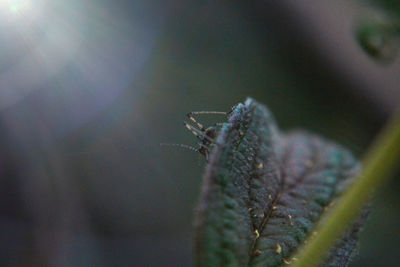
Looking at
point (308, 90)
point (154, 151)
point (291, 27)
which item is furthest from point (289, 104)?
point (154, 151)

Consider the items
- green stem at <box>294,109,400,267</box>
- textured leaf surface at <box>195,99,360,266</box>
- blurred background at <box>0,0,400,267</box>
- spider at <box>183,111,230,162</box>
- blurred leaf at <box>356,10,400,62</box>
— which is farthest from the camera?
blurred background at <box>0,0,400,267</box>

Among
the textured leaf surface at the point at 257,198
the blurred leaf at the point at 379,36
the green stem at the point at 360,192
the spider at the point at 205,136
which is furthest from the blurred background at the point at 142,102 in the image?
the green stem at the point at 360,192

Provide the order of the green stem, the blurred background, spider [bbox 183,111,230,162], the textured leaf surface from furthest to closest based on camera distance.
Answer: the blurred background, spider [bbox 183,111,230,162], the textured leaf surface, the green stem

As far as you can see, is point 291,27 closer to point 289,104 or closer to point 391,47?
point 289,104

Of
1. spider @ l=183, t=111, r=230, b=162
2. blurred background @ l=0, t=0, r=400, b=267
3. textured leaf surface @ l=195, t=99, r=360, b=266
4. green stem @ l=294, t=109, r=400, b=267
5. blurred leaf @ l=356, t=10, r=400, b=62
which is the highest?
blurred background @ l=0, t=0, r=400, b=267

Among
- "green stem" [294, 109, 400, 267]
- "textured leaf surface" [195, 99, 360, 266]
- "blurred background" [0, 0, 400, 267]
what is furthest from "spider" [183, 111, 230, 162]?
"blurred background" [0, 0, 400, 267]

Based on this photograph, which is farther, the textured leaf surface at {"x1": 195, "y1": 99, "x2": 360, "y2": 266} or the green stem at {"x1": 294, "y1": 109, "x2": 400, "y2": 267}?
the textured leaf surface at {"x1": 195, "y1": 99, "x2": 360, "y2": 266}

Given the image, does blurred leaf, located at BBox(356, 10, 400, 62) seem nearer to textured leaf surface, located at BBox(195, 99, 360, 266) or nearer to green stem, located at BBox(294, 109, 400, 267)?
textured leaf surface, located at BBox(195, 99, 360, 266)
